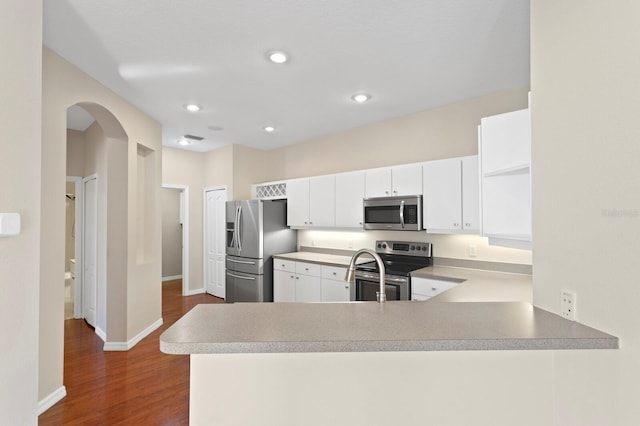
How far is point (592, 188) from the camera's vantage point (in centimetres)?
102

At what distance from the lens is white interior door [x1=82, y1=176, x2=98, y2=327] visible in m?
3.99

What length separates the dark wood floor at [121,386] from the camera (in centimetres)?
221

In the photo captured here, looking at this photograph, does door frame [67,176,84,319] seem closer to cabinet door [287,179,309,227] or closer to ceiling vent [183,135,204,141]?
ceiling vent [183,135,204,141]

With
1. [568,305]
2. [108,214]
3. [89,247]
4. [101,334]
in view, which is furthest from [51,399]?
[568,305]

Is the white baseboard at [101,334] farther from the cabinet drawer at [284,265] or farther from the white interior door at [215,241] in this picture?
the cabinet drawer at [284,265]

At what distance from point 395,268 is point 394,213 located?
63 centimetres

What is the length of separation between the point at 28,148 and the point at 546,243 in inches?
97.0

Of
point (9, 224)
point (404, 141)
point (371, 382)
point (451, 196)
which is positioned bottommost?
point (371, 382)

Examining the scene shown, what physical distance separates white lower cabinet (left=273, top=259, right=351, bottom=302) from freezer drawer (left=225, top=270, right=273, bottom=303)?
0.16m

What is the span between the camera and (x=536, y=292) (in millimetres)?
1299

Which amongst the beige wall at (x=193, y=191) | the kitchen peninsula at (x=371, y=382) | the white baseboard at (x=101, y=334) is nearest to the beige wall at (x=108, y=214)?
the white baseboard at (x=101, y=334)

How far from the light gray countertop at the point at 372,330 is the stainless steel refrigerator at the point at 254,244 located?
10.6ft

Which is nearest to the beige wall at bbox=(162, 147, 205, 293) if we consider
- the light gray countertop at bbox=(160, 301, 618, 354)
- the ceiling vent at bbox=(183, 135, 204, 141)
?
the ceiling vent at bbox=(183, 135, 204, 141)

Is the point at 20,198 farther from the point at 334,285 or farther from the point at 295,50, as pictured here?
the point at 334,285
